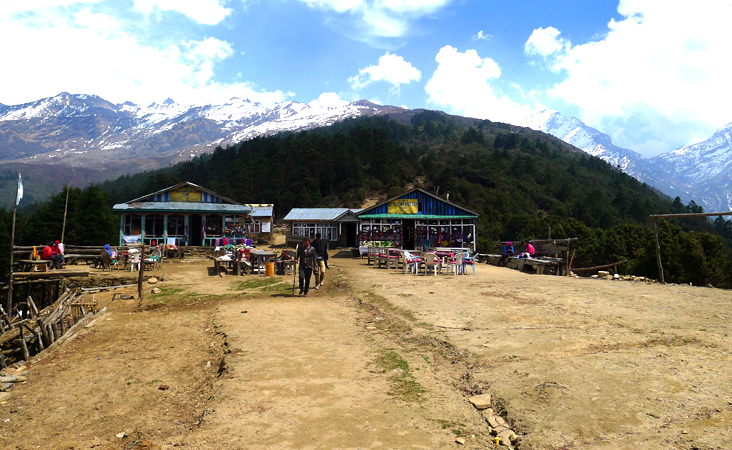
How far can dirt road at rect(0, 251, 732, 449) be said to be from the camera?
12.9ft

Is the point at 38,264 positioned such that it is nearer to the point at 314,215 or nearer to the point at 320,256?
the point at 320,256

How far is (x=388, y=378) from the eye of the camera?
5355 millimetres

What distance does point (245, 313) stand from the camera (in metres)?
9.63

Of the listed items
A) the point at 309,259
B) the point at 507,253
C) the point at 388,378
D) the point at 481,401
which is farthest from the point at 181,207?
the point at 481,401

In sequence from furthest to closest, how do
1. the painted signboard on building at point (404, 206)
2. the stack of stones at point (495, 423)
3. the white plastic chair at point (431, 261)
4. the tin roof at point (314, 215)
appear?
the tin roof at point (314, 215)
the painted signboard on building at point (404, 206)
the white plastic chair at point (431, 261)
the stack of stones at point (495, 423)

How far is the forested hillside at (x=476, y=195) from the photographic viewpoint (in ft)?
110

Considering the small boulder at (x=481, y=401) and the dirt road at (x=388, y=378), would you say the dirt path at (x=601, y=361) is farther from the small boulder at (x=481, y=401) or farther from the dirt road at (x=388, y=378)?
the small boulder at (x=481, y=401)

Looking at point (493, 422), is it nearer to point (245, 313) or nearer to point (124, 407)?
point (124, 407)

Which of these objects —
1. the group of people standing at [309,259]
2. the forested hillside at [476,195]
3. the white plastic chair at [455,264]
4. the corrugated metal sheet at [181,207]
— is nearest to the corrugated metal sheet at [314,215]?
the corrugated metal sheet at [181,207]

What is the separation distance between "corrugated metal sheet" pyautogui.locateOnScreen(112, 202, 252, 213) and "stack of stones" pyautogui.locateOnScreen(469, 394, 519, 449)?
2475 cm

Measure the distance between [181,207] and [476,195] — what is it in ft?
175

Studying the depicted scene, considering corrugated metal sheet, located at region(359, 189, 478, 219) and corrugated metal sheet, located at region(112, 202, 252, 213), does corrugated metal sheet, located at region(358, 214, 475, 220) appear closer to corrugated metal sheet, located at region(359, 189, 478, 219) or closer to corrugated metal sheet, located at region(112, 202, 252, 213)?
corrugated metal sheet, located at region(359, 189, 478, 219)

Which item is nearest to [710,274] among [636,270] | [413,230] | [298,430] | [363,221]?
[636,270]

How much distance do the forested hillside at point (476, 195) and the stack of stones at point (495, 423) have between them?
31446 mm
